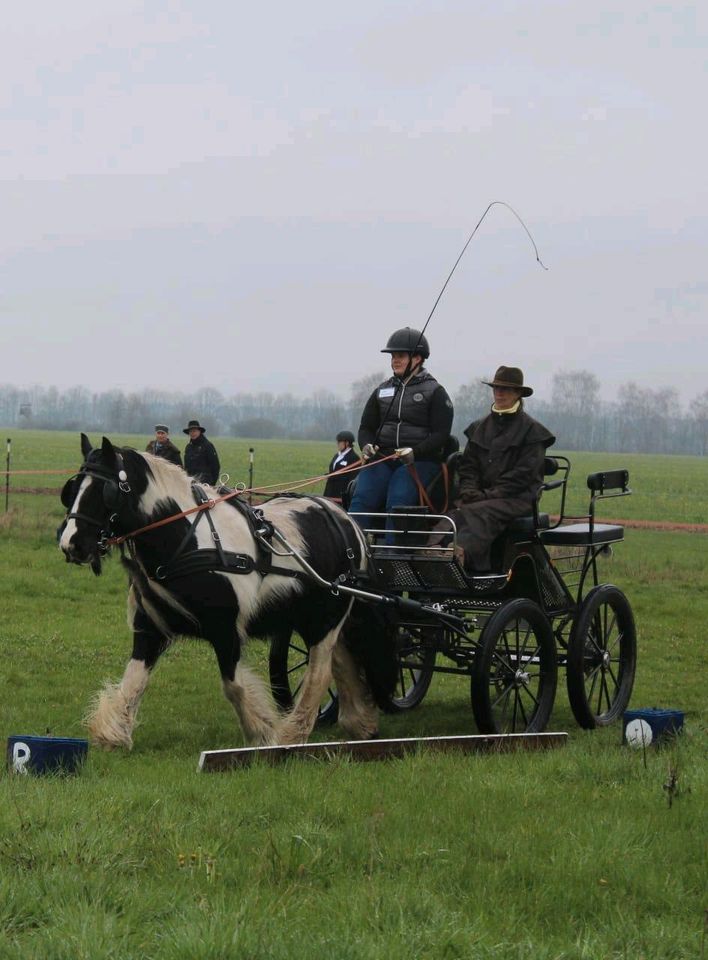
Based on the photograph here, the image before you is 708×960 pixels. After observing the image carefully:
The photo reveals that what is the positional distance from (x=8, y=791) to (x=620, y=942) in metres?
2.76

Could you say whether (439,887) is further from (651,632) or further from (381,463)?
(651,632)

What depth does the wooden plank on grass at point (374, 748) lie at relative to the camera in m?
6.10

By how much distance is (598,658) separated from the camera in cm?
865

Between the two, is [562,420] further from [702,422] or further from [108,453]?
[108,453]

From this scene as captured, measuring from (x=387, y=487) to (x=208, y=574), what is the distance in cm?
214

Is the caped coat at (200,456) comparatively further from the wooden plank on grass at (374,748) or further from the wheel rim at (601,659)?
the wooden plank on grass at (374,748)

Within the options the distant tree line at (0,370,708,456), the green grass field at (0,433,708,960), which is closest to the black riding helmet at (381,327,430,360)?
the green grass field at (0,433,708,960)

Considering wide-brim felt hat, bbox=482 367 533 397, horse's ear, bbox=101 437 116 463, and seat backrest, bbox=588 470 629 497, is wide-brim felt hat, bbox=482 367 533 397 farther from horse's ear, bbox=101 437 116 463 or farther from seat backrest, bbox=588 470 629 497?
horse's ear, bbox=101 437 116 463

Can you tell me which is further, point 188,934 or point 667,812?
point 667,812

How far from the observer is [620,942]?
12.8 ft

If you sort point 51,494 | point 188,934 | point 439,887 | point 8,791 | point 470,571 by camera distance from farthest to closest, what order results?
point 51,494, point 470,571, point 8,791, point 439,887, point 188,934

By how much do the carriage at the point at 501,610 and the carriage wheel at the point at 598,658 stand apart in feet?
0.03

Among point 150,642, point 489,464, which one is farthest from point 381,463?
point 150,642

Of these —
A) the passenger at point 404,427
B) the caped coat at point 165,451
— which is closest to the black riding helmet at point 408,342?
the passenger at point 404,427
